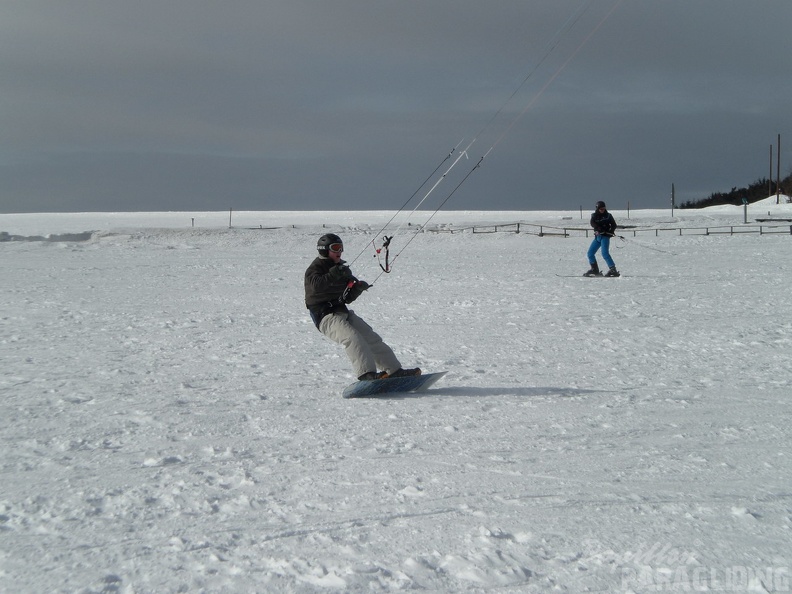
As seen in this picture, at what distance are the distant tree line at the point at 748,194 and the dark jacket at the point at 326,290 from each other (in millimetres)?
75167

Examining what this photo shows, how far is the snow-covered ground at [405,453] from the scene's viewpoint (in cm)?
349

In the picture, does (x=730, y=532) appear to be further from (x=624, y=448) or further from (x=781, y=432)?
(x=781, y=432)

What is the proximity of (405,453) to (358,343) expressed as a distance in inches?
72.3

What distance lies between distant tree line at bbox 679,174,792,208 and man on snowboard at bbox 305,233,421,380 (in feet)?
246

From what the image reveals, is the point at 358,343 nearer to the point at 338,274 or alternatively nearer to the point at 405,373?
the point at 405,373

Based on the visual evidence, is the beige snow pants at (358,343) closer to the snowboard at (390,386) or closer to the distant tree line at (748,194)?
the snowboard at (390,386)

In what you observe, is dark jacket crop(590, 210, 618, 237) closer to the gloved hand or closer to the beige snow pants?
the beige snow pants

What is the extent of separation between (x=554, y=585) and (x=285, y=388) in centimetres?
418

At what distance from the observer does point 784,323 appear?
1057 centimetres

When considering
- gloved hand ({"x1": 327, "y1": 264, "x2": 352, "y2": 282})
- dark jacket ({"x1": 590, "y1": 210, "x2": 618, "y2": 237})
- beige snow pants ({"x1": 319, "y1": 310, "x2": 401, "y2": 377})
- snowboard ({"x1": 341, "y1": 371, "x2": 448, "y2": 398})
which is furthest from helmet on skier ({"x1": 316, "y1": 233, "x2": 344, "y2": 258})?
dark jacket ({"x1": 590, "y1": 210, "x2": 618, "y2": 237})

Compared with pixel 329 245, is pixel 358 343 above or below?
below

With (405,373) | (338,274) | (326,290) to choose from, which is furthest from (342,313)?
(405,373)

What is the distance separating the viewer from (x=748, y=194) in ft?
260

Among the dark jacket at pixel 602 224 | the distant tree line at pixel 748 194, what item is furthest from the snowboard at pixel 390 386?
the distant tree line at pixel 748 194
